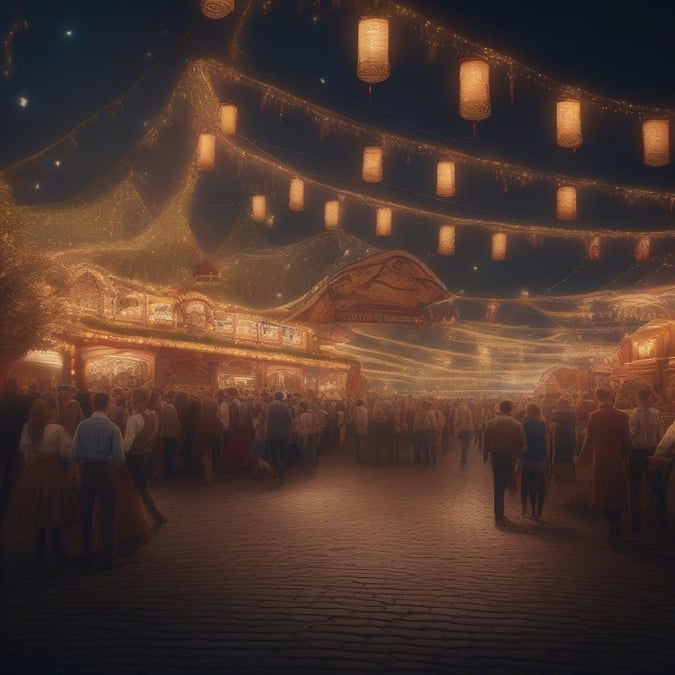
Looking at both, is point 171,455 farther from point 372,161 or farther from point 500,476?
point 372,161

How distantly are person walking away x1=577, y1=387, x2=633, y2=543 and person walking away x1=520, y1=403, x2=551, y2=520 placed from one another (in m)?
1.22

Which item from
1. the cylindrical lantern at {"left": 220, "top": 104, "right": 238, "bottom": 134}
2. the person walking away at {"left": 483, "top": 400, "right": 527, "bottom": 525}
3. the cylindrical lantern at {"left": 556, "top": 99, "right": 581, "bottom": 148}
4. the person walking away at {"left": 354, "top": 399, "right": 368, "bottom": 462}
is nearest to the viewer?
the person walking away at {"left": 483, "top": 400, "right": 527, "bottom": 525}

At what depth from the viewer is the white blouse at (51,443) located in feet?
23.2

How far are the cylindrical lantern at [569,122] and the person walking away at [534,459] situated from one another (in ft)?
17.7

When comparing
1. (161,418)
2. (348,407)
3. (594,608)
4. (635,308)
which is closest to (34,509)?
(594,608)

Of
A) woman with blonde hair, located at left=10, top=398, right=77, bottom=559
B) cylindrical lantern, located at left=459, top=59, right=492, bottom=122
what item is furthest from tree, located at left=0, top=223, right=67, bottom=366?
cylindrical lantern, located at left=459, top=59, right=492, bottom=122

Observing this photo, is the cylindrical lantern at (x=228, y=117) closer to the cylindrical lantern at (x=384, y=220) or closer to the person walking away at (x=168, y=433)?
the cylindrical lantern at (x=384, y=220)

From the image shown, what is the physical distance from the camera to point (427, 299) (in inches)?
774

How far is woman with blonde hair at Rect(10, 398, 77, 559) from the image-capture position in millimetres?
6957

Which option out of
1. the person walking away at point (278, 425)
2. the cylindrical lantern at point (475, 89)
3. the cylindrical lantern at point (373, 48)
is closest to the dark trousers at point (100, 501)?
the person walking away at point (278, 425)

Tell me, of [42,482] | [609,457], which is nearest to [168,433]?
[42,482]

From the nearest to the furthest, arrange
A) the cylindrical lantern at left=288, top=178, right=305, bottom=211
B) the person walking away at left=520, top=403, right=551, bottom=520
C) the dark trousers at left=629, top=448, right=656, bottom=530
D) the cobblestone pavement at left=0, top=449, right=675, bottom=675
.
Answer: the cobblestone pavement at left=0, top=449, right=675, bottom=675 → the dark trousers at left=629, top=448, right=656, bottom=530 → the person walking away at left=520, top=403, right=551, bottom=520 → the cylindrical lantern at left=288, top=178, right=305, bottom=211

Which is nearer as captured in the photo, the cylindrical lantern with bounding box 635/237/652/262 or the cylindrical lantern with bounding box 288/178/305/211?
the cylindrical lantern with bounding box 288/178/305/211

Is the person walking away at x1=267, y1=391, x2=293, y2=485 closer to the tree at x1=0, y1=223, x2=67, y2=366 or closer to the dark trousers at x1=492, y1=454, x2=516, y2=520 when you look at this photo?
the dark trousers at x1=492, y1=454, x2=516, y2=520
